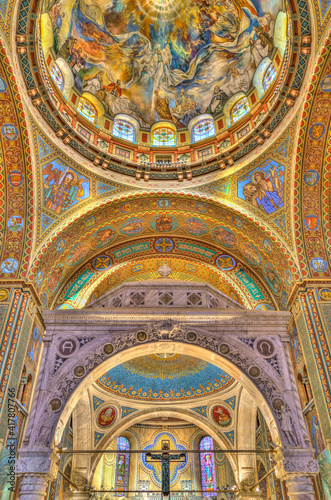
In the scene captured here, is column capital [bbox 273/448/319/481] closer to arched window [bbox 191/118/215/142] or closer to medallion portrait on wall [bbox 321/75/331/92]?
medallion portrait on wall [bbox 321/75/331/92]

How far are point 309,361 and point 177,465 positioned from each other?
12.5 metres

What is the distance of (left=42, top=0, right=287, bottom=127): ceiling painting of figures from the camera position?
15727 millimetres

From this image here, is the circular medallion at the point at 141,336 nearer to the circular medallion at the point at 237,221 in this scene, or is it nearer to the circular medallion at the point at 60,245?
the circular medallion at the point at 60,245

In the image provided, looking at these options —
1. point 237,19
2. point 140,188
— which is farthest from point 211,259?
point 237,19

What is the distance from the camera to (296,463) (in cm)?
939

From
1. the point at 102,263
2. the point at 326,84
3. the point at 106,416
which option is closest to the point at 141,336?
the point at 102,263

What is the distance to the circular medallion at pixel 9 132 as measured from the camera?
42.1 feet

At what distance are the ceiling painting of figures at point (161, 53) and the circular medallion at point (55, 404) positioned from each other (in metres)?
11.6

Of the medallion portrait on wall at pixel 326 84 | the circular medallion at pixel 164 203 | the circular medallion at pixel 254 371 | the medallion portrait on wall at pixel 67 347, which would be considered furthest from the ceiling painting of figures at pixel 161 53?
the circular medallion at pixel 254 371

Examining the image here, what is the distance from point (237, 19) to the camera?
52.9 ft

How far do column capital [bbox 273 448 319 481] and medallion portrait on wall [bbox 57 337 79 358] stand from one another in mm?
6208

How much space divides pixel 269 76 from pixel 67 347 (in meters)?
12.6

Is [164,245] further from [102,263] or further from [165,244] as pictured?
[102,263]

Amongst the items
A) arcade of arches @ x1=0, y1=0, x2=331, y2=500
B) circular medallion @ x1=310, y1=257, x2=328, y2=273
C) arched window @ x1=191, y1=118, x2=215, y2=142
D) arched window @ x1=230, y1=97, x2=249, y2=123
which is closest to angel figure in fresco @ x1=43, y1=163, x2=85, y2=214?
arcade of arches @ x1=0, y1=0, x2=331, y2=500
